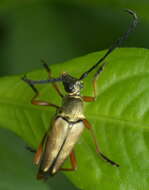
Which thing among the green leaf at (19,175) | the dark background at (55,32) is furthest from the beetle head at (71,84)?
the dark background at (55,32)

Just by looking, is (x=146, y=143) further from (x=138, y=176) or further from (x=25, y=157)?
(x=25, y=157)

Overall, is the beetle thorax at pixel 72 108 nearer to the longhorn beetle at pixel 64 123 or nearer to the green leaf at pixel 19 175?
the longhorn beetle at pixel 64 123

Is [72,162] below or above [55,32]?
below

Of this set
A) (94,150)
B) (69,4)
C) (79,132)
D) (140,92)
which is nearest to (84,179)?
(94,150)

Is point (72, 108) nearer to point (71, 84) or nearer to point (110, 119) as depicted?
point (71, 84)

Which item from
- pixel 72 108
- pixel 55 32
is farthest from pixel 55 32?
pixel 72 108

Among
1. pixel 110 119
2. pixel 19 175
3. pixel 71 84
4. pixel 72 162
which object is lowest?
pixel 19 175

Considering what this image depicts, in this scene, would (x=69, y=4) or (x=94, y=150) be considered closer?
(x=94, y=150)
